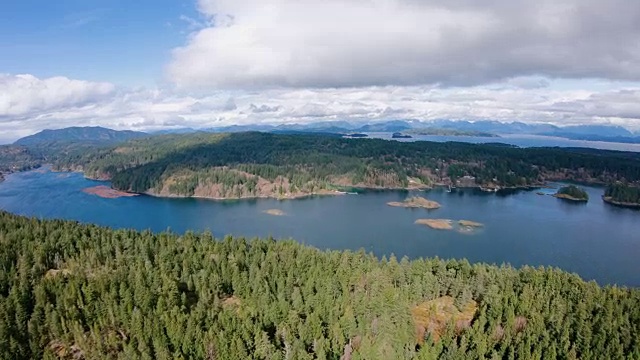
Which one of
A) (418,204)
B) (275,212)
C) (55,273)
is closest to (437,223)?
(418,204)

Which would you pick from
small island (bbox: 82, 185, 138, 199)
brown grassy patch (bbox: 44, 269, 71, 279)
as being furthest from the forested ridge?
small island (bbox: 82, 185, 138, 199)

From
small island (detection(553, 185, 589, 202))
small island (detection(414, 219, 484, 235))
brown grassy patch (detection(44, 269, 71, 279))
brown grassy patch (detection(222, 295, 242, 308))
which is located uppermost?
small island (detection(553, 185, 589, 202))

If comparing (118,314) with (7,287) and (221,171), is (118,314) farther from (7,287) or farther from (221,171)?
(221,171)

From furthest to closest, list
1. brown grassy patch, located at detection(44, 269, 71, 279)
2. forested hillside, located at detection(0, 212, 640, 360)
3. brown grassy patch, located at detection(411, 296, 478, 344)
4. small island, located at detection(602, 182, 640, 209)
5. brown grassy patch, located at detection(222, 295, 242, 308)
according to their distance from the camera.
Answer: small island, located at detection(602, 182, 640, 209)
brown grassy patch, located at detection(44, 269, 71, 279)
brown grassy patch, located at detection(222, 295, 242, 308)
brown grassy patch, located at detection(411, 296, 478, 344)
forested hillside, located at detection(0, 212, 640, 360)

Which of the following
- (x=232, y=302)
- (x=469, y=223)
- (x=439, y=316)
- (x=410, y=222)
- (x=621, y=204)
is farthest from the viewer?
(x=621, y=204)

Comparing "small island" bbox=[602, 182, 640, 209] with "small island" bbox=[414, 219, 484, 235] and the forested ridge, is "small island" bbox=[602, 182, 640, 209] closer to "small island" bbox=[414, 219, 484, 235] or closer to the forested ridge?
the forested ridge

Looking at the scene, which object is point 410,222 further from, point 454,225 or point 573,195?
point 573,195
